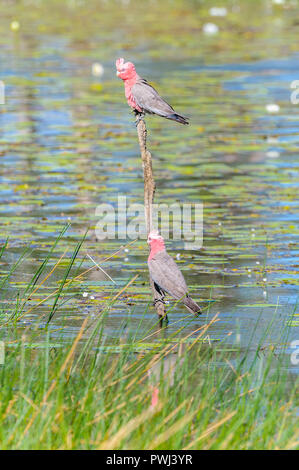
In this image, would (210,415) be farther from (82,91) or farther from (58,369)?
(82,91)

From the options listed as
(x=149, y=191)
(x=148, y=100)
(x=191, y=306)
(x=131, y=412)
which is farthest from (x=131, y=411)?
(x=148, y=100)

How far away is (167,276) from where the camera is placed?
6.23 metres

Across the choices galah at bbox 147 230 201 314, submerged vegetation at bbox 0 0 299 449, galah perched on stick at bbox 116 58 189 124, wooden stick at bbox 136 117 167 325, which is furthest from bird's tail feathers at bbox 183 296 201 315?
galah perched on stick at bbox 116 58 189 124

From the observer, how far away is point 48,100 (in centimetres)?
1703

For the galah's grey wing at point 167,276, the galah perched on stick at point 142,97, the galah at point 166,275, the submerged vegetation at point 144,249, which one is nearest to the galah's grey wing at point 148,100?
the galah perched on stick at point 142,97

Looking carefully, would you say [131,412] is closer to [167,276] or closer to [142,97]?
[167,276]

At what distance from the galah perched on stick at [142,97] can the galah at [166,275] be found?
721 mm

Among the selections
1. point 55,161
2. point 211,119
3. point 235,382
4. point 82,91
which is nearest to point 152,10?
point 82,91

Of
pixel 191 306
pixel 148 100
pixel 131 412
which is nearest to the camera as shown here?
pixel 131 412

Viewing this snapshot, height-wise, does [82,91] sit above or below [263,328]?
above

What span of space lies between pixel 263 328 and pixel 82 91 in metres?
12.0

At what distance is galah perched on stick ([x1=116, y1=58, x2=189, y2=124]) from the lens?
20.9ft

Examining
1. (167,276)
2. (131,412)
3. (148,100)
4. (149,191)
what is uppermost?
(148,100)

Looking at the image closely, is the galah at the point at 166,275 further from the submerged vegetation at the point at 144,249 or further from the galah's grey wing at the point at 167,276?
the submerged vegetation at the point at 144,249
